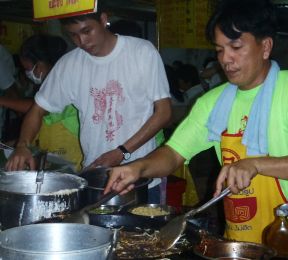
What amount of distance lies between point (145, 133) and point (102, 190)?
0.77m

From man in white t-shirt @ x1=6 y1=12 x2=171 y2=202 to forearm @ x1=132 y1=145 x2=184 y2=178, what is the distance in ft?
1.93

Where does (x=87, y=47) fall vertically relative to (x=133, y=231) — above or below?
above

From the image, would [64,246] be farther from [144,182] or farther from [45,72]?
[45,72]

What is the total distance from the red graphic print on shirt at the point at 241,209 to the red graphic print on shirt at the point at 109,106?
110 cm

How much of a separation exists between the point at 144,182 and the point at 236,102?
605 mm

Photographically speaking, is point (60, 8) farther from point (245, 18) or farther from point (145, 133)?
point (245, 18)

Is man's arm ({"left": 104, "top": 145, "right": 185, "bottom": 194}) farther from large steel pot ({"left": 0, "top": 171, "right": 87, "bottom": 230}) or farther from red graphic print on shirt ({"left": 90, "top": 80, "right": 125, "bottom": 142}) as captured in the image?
red graphic print on shirt ({"left": 90, "top": 80, "right": 125, "bottom": 142})

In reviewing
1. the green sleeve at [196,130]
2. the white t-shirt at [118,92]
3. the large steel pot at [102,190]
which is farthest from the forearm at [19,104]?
the green sleeve at [196,130]

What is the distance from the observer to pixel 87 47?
3.21 meters

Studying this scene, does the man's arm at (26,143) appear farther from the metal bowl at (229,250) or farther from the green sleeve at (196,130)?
the metal bowl at (229,250)

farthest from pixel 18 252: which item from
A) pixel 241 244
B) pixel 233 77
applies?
pixel 233 77

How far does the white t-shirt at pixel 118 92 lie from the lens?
3221mm

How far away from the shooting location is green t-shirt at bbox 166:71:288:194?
7.21 ft

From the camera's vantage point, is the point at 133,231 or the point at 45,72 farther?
the point at 45,72
